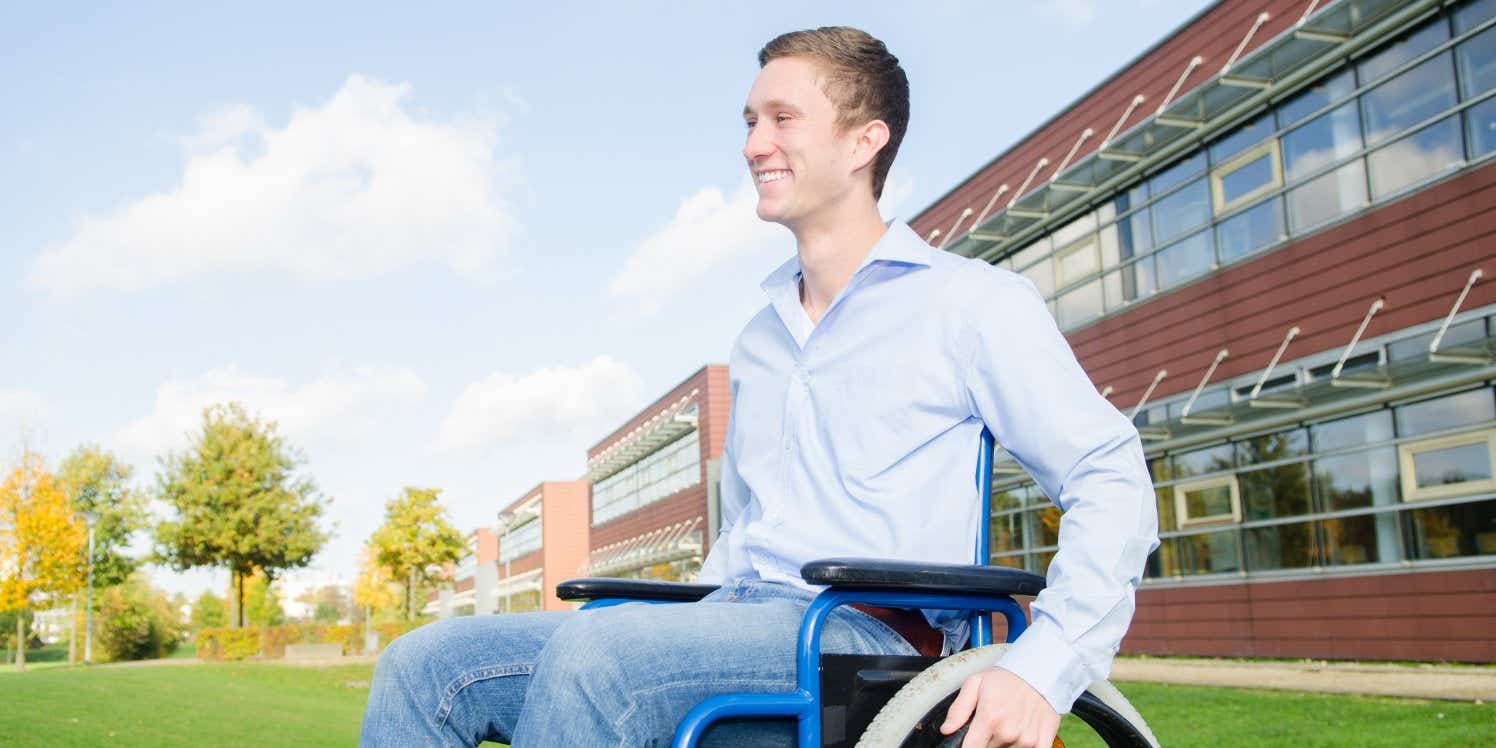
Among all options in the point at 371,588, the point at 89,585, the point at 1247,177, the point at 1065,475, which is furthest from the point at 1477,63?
the point at 371,588

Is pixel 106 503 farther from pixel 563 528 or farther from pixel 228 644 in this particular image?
pixel 563 528

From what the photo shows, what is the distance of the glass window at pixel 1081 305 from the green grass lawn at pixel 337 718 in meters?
7.62

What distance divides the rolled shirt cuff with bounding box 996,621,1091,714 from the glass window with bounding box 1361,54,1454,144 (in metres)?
12.0

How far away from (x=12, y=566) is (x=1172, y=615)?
26185 mm

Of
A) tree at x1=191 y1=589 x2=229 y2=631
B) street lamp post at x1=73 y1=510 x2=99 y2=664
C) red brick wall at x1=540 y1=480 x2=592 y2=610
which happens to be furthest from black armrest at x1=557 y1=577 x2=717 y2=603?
tree at x1=191 y1=589 x2=229 y2=631

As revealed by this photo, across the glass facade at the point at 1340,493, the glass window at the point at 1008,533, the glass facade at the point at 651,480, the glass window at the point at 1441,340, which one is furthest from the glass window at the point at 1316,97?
the glass facade at the point at 651,480

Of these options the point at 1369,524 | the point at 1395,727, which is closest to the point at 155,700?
the point at 1395,727

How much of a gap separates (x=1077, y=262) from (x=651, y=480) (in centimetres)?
2845

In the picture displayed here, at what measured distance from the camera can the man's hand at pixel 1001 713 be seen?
1.59 m

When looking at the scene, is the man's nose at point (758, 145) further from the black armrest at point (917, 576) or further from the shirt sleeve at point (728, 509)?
the black armrest at point (917, 576)

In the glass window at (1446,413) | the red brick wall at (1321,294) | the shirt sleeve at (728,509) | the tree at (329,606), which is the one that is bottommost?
the tree at (329,606)

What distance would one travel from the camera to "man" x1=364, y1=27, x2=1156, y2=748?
63.2 inches

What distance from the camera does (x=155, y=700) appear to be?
43.5 ft

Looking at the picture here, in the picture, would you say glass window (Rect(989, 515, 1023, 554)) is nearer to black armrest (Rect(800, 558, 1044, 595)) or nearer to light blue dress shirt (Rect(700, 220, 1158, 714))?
light blue dress shirt (Rect(700, 220, 1158, 714))
